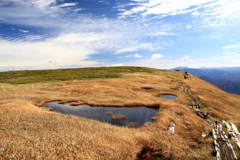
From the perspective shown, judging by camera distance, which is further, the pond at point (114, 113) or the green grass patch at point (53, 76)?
the green grass patch at point (53, 76)

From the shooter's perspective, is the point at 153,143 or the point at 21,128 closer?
the point at 153,143

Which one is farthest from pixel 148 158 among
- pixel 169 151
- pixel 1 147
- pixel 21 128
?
pixel 21 128

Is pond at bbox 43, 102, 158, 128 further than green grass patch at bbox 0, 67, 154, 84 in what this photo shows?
No

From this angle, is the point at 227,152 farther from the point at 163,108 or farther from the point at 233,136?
the point at 163,108

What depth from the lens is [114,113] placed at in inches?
955

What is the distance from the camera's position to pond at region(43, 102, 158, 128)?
2103 cm

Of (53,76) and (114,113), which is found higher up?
(53,76)

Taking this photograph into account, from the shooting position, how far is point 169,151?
11.8m

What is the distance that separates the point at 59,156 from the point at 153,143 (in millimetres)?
8278

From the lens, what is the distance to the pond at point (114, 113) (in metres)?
21.0

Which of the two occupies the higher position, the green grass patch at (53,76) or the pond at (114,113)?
the green grass patch at (53,76)

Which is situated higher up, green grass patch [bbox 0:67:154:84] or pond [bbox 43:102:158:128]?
green grass patch [bbox 0:67:154:84]

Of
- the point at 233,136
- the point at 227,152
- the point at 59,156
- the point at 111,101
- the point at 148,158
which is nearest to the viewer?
the point at 59,156

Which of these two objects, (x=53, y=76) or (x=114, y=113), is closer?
(x=114, y=113)
